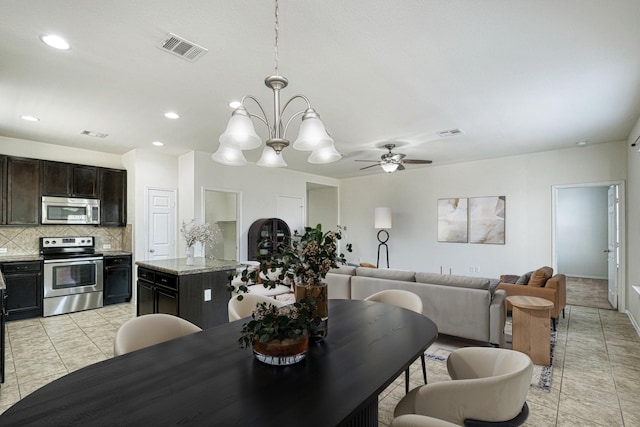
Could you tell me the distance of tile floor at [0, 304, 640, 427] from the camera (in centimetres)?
233

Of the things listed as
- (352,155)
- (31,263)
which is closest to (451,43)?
(352,155)

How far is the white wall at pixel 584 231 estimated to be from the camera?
802 centimetres

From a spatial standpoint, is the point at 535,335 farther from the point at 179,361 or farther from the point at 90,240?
the point at 90,240

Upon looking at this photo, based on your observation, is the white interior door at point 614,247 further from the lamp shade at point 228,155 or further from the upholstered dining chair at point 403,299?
the lamp shade at point 228,155

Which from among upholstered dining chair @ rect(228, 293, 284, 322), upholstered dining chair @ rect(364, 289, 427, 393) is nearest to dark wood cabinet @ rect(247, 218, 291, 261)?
upholstered dining chair @ rect(228, 293, 284, 322)

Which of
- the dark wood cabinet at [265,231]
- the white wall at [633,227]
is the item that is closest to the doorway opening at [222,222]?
the dark wood cabinet at [265,231]

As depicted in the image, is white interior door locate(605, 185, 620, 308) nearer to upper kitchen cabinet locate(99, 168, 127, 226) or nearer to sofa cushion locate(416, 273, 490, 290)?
sofa cushion locate(416, 273, 490, 290)

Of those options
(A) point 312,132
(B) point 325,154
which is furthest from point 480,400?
(B) point 325,154

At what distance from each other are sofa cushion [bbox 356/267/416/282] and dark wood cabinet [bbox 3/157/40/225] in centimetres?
507

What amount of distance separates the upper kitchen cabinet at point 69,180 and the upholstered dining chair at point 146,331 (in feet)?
15.5

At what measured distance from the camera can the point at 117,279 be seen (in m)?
5.52

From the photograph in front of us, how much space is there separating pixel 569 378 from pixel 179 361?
3.24 meters

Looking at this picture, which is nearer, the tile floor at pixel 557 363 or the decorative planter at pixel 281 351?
the decorative planter at pixel 281 351

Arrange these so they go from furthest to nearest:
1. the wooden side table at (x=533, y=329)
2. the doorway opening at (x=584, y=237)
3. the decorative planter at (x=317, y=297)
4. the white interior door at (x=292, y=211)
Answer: the doorway opening at (x=584, y=237) → the white interior door at (x=292, y=211) → the wooden side table at (x=533, y=329) → the decorative planter at (x=317, y=297)
